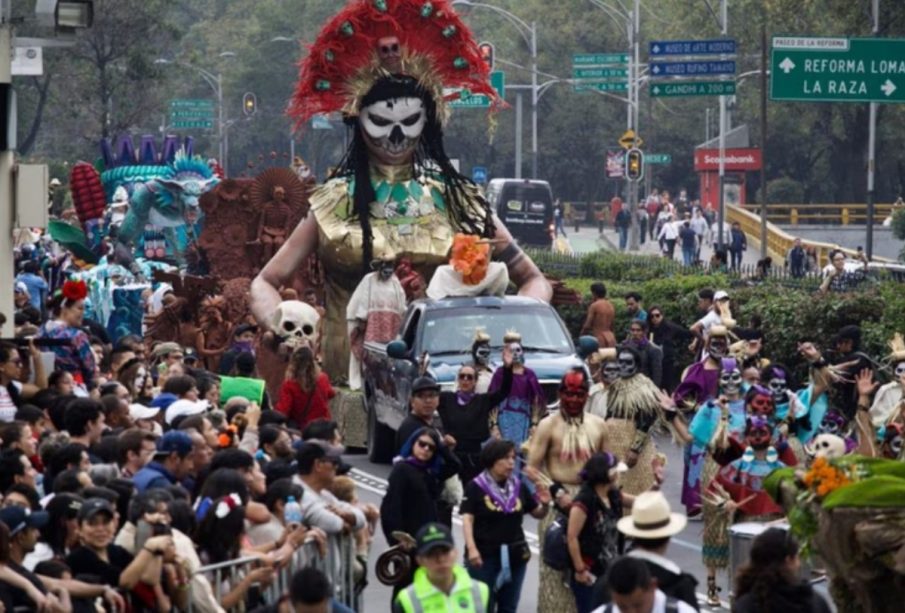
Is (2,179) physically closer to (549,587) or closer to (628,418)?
(628,418)

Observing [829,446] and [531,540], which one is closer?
[829,446]

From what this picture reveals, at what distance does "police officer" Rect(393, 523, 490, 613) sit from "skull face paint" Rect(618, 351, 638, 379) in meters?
7.10

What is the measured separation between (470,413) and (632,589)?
887cm

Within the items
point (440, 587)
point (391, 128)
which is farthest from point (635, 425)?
point (391, 128)

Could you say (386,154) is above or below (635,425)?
above

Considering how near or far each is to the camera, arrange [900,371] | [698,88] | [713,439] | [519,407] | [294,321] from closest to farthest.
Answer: [713,439] < [900,371] < [519,407] < [294,321] < [698,88]

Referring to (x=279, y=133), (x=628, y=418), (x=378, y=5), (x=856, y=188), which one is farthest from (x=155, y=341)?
(x=279, y=133)

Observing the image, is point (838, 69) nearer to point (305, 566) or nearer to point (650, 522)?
point (305, 566)

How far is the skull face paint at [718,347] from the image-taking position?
19562 mm

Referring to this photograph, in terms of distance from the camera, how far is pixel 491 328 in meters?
22.2

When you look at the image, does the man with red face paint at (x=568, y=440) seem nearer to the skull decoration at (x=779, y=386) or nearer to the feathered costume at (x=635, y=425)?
the feathered costume at (x=635, y=425)

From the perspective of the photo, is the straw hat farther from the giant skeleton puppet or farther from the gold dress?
the giant skeleton puppet

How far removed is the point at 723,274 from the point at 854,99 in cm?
328

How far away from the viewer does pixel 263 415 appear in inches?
596
